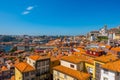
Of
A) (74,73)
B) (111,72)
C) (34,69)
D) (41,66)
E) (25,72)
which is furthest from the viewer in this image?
(41,66)

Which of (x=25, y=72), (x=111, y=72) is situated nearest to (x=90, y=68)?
(x=111, y=72)

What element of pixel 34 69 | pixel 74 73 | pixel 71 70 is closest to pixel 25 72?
pixel 34 69

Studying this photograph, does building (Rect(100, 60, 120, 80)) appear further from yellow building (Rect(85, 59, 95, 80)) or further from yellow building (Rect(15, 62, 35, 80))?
yellow building (Rect(15, 62, 35, 80))

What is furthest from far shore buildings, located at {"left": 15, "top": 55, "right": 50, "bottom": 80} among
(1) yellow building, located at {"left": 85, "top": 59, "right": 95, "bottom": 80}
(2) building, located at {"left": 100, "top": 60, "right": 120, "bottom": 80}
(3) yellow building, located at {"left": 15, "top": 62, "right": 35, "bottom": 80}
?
(2) building, located at {"left": 100, "top": 60, "right": 120, "bottom": 80}

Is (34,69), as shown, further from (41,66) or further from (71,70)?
(71,70)

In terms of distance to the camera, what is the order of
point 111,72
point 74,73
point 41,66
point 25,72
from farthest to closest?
point 41,66 → point 25,72 → point 74,73 → point 111,72

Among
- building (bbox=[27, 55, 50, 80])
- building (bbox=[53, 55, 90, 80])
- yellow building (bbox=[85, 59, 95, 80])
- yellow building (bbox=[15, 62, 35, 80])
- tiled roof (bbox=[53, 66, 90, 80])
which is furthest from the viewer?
building (bbox=[27, 55, 50, 80])

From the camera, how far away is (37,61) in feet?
134

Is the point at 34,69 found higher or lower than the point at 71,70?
lower

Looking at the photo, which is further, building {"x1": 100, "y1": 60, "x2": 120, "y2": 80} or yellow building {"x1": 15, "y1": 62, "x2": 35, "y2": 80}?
yellow building {"x1": 15, "y1": 62, "x2": 35, "y2": 80}

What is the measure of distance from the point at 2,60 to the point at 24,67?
80.1 meters

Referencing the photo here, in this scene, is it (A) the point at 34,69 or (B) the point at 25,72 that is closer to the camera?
(B) the point at 25,72

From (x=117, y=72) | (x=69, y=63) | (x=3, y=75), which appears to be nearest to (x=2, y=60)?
(x=3, y=75)

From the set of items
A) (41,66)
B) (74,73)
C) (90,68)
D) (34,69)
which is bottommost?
(34,69)
